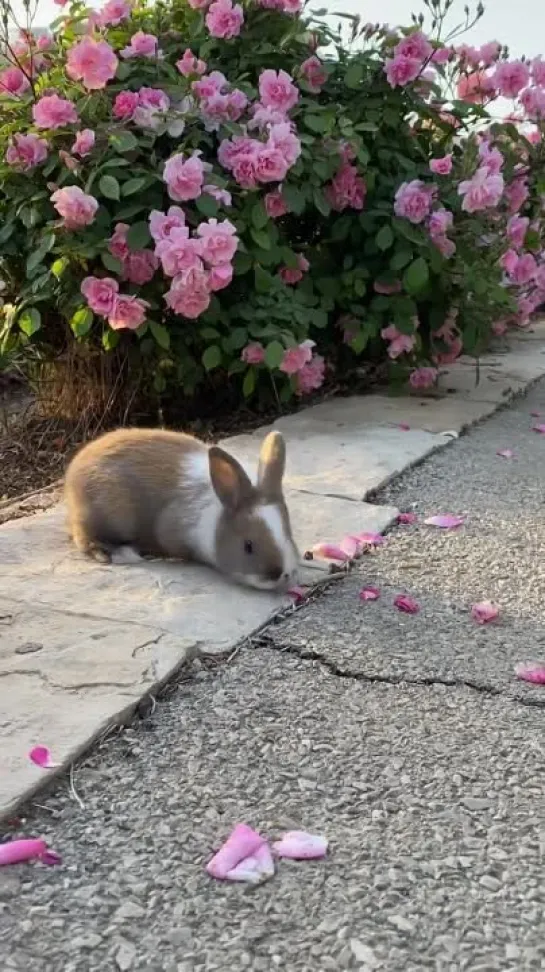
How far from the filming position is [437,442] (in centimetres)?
454

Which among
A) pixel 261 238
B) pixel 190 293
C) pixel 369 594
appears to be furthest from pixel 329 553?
pixel 261 238

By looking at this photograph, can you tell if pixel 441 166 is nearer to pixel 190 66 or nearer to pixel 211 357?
pixel 190 66

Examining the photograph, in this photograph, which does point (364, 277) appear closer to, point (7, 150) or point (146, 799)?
point (7, 150)

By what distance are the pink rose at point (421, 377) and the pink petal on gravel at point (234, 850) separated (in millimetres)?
3691

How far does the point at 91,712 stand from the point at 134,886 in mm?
521

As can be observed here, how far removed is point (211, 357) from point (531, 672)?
236 cm

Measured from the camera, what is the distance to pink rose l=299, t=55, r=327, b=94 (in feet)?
15.9

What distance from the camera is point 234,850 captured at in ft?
6.08

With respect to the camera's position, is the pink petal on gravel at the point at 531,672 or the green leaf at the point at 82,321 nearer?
the pink petal on gravel at the point at 531,672

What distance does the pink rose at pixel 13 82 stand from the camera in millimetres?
4555

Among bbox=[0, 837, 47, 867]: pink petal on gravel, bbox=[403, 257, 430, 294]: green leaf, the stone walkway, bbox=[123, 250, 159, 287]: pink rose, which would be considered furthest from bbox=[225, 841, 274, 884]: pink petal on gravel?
bbox=[403, 257, 430, 294]: green leaf

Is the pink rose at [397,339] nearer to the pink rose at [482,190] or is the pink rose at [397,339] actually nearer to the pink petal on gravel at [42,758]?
the pink rose at [482,190]

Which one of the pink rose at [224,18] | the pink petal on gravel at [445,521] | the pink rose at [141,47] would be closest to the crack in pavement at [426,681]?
the pink petal on gravel at [445,521]

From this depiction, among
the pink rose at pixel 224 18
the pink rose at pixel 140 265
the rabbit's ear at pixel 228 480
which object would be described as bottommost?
the rabbit's ear at pixel 228 480
